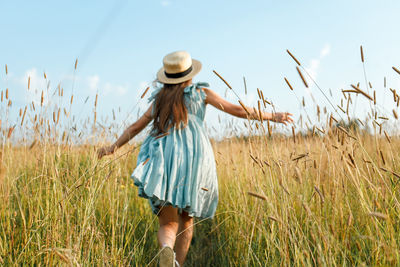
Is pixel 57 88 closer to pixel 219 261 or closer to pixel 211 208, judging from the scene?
pixel 211 208

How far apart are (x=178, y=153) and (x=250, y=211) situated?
0.82 m

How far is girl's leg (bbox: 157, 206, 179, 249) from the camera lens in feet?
7.06

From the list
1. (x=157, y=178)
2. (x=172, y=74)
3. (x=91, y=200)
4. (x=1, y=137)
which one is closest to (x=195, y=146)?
(x=157, y=178)

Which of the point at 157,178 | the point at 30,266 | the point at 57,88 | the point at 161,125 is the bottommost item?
the point at 30,266

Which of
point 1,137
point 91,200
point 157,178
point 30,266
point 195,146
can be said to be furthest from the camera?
point 1,137

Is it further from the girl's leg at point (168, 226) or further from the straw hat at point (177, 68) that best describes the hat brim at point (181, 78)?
the girl's leg at point (168, 226)

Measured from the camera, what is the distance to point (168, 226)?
7.41 ft

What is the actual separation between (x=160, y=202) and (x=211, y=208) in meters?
0.42

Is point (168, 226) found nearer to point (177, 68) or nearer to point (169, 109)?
point (169, 109)

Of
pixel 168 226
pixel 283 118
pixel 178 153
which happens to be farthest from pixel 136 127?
pixel 283 118

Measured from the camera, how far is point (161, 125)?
8.04 ft

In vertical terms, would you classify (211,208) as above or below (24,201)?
below

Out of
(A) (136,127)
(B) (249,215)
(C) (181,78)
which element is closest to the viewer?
(B) (249,215)

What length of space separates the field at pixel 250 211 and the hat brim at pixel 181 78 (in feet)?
2.06
